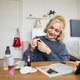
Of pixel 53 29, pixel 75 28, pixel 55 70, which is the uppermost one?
pixel 75 28

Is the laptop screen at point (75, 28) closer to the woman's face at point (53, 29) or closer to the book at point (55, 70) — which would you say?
the woman's face at point (53, 29)

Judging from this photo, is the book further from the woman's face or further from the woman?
the woman's face

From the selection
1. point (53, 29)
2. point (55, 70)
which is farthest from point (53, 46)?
point (55, 70)

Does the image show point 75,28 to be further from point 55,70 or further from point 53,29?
point 55,70

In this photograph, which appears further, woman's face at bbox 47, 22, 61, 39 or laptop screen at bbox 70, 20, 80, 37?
laptop screen at bbox 70, 20, 80, 37

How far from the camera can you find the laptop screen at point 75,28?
3110mm

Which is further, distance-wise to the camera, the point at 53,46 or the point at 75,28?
the point at 75,28

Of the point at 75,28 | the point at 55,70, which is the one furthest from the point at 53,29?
the point at 75,28

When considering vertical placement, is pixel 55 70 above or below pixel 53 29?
below

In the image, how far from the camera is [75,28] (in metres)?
3.12

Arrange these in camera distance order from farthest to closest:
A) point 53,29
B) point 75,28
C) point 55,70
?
point 75,28 < point 53,29 < point 55,70

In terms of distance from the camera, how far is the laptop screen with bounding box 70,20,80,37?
3.11 meters

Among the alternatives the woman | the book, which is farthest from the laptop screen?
the book

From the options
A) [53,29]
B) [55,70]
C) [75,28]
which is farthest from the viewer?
[75,28]
